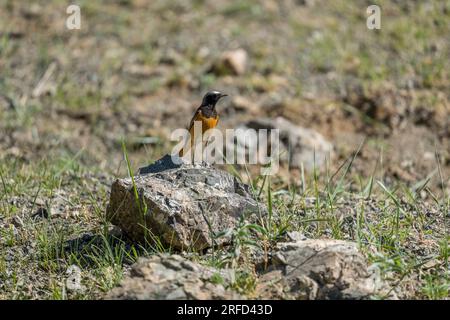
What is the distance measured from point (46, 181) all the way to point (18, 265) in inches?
56.0

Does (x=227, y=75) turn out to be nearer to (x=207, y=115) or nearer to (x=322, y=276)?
(x=207, y=115)

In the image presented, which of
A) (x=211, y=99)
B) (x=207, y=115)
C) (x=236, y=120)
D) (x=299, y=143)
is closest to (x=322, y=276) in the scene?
(x=207, y=115)

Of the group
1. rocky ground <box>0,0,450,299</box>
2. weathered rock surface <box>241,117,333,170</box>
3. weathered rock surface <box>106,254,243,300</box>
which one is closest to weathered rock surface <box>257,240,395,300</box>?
rocky ground <box>0,0,450,299</box>

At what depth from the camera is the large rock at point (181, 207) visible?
4.91 meters

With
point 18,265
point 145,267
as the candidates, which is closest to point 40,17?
point 18,265

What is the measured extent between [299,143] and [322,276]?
13.0 feet

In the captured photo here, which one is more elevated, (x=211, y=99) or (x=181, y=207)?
(x=211, y=99)

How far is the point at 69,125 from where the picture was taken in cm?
941

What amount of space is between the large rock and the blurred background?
9.08 ft

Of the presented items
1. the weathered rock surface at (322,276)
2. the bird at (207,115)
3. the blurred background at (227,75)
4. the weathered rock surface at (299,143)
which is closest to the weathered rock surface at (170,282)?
the weathered rock surface at (322,276)

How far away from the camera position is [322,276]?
4.52 m

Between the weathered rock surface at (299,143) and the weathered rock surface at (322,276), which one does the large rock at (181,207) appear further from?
the weathered rock surface at (299,143)

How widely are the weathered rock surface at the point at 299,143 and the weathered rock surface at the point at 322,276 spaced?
11.6 feet
